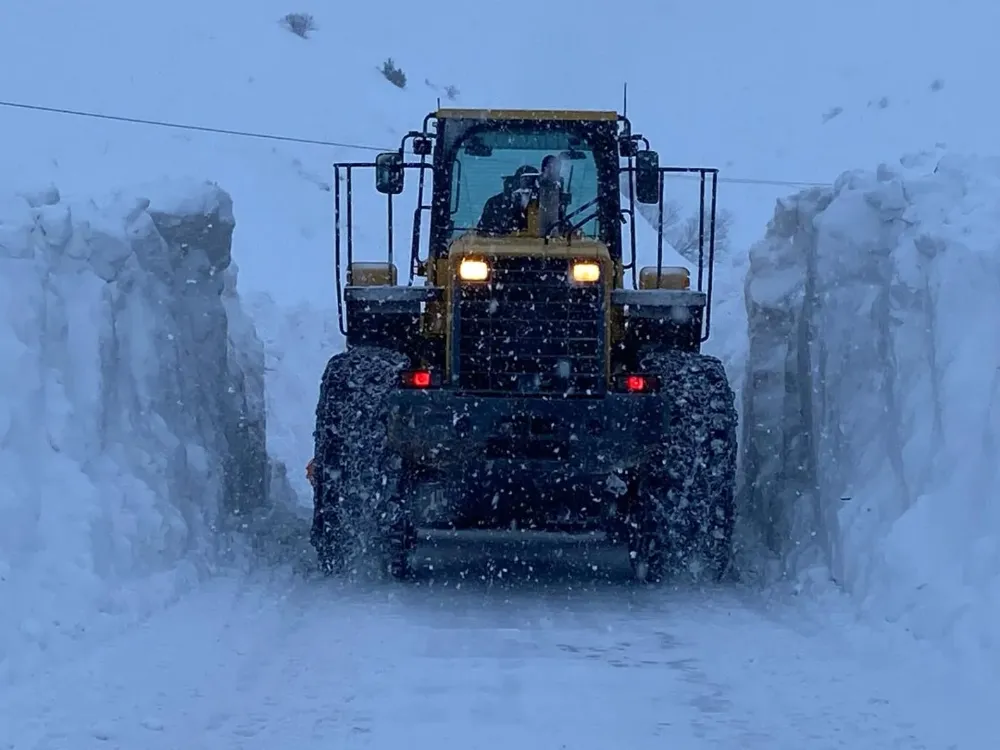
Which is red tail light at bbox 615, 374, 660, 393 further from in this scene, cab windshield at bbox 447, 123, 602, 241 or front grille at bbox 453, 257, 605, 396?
cab windshield at bbox 447, 123, 602, 241

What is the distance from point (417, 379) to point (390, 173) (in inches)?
74.7

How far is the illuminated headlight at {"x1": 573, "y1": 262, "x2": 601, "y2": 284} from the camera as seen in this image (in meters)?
10.2

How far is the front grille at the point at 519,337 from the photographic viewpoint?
1018cm

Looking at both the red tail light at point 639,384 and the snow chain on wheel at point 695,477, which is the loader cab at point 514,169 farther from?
the snow chain on wheel at point 695,477

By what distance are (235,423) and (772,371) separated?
4152 mm

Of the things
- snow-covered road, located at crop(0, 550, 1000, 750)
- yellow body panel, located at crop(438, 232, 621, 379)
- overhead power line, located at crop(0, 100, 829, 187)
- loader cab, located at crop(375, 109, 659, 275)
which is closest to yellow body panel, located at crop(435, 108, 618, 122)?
loader cab, located at crop(375, 109, 659, 275)

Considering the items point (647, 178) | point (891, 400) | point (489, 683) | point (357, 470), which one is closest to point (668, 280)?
point (647, 178)

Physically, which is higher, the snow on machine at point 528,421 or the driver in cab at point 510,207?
the driver in cab at point 510,207

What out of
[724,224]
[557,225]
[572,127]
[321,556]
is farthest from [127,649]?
[724,224]

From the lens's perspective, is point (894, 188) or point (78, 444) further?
point (894, 188)

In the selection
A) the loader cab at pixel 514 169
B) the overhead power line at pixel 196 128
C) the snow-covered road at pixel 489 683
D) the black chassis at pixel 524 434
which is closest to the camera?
the snow-covered road at pixel 489 683

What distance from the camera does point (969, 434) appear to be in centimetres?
843

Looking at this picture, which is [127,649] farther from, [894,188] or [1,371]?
[894,188]

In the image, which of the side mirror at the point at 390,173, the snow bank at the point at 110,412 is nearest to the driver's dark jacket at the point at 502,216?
the side mirror at the point at 390,173
